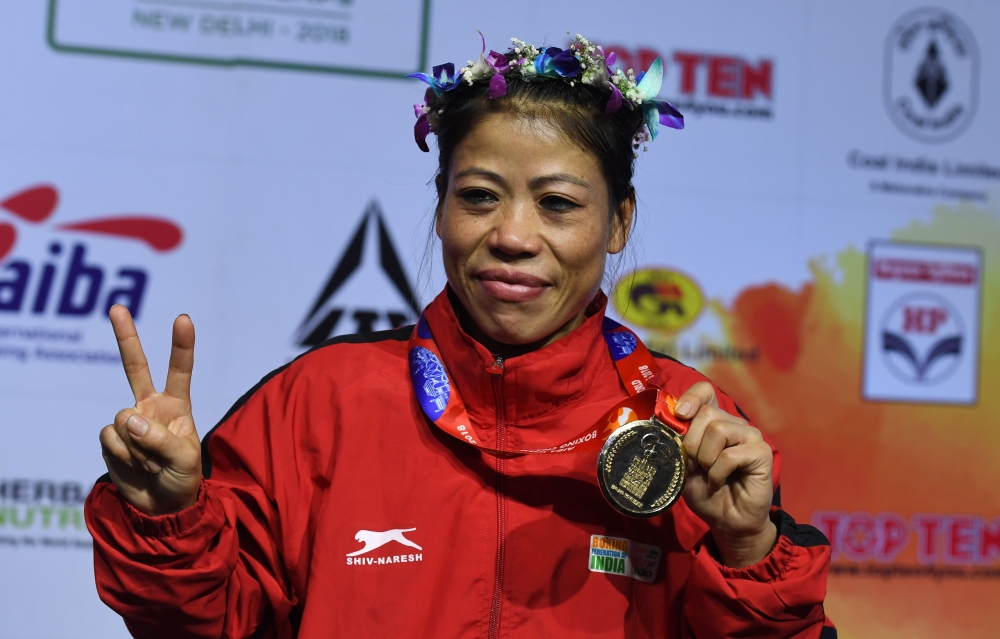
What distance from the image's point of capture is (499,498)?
1250mm

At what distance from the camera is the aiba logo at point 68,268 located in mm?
2566

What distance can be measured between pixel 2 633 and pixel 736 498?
2241mm

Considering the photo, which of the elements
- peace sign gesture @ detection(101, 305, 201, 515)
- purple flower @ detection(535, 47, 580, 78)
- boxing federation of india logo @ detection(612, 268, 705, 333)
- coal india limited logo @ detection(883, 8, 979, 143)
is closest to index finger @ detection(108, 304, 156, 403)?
peace sign gesture @ detection(101, 305, 201, 515)

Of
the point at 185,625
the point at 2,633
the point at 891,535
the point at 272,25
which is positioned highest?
the point at 272,25

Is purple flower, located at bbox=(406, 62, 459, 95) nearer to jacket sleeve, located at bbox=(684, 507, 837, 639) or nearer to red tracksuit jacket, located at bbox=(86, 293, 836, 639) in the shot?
red tracksuit jacket, located at bbox=(86, 293, 836, 639)

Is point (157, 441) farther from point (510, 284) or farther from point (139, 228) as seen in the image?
point (139, 228)

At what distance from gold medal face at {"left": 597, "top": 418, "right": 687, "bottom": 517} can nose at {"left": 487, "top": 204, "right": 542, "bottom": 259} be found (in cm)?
28

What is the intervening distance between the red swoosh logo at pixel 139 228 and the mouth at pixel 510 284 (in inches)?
64.2

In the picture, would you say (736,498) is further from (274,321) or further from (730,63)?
(730,63)

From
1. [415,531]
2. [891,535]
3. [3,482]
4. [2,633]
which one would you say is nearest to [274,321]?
[3,482]

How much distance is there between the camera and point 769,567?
1.15 meters

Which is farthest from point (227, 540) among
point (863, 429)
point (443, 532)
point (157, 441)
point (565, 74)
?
point (863, 429)

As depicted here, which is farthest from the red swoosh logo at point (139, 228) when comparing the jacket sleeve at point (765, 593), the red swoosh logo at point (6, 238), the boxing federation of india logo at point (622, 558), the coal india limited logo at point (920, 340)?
the coal india limited logo at point (920, 340)

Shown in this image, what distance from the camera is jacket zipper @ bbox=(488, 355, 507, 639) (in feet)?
3.95
